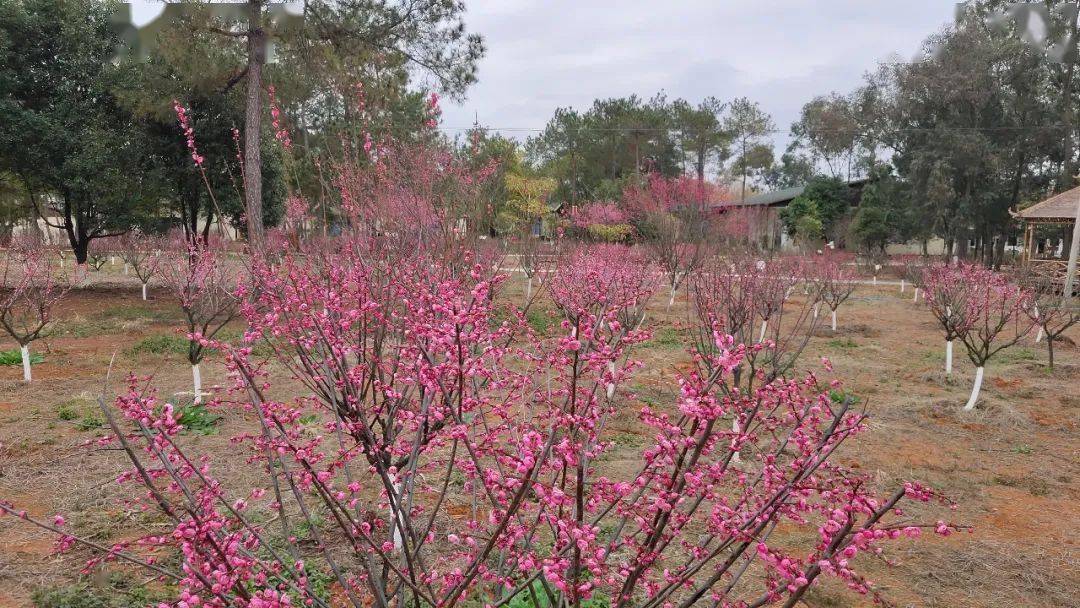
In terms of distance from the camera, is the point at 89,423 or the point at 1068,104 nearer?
the point at 89,423

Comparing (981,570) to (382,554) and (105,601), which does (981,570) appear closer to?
(382,554)

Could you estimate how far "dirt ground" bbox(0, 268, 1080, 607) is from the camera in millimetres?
4023

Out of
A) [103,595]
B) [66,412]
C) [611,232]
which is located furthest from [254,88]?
[611,232]

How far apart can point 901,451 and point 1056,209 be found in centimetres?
2106

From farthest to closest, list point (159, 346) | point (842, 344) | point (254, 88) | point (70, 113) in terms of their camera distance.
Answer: point (70, 113)
point (254, 88)
point (842, 344)
point (159, 346)

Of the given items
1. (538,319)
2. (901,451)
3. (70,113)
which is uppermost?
(70,113)

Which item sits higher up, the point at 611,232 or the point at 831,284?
the point at 611,232

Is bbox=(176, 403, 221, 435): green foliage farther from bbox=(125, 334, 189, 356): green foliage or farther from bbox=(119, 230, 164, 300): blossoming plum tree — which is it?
bbox=(119, 230, 164, 300): blossoming plum tree

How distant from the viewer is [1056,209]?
2188 centimetres

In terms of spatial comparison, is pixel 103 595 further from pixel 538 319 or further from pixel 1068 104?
pixel 1068 104

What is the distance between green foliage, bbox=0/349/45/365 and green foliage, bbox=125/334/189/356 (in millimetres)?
1083

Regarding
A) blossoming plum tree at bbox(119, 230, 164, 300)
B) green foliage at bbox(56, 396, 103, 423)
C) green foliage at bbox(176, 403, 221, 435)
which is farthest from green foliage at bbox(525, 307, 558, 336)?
blossoming plum tree at bbox(119, 230, 164, 300)

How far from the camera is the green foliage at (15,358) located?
29.7 ft

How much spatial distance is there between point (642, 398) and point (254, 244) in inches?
193
